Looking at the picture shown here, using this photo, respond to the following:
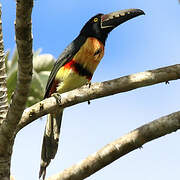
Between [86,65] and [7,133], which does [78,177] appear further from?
[86,65]

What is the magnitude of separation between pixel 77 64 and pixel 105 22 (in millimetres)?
1108

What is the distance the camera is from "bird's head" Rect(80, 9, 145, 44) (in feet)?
28.3

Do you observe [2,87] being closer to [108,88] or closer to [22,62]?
[22,62]

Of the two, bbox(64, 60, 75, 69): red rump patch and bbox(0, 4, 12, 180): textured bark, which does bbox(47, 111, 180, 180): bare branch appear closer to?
bbox(0, 4, 12, 180): textured bark

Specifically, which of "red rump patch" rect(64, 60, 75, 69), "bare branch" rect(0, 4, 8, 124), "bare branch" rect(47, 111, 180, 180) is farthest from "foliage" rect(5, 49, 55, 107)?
"bare branch" rect(47, 111, 180, 180)

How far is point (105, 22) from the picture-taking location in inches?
356

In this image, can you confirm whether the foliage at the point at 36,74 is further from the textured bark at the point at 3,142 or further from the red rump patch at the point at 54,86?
the textured bark at the point at 3,142

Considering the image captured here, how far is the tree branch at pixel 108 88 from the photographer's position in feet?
20.1

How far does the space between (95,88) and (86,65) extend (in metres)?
2.22

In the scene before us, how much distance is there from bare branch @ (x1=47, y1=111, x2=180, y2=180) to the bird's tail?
1503 millimetres

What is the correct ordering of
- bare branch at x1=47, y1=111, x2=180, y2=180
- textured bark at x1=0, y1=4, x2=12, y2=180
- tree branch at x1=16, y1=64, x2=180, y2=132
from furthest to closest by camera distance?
1. textured bark at x1=0, y1=4, x2=12, y2=180
2. tree branch at x1=16, y1=64, x2=180, y2=132
3. bare branch at x1=47, y1=111, x2=180, y2=180

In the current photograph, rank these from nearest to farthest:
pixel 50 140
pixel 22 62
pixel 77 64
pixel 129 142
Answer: pixel 22 62, pixel 129 142, pixel 50 140, pixel 77 64

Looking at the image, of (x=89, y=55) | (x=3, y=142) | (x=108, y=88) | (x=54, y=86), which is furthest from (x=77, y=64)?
(x=3, y=142)

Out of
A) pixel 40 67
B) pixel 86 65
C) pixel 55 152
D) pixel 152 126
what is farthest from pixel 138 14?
pixel 40 67
